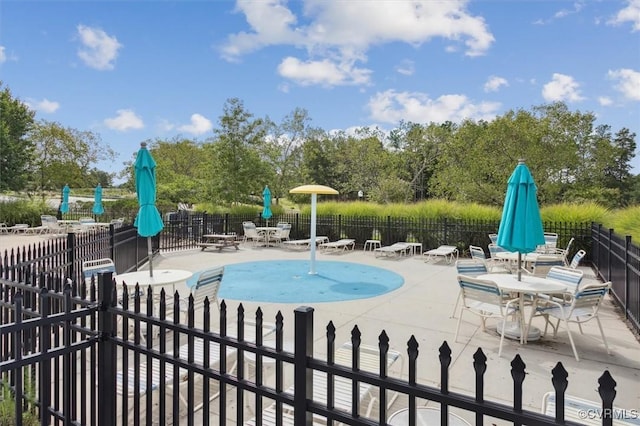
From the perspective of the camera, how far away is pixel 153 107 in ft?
107

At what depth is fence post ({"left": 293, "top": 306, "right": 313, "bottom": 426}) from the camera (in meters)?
1.93

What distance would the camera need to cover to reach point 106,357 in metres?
2.63

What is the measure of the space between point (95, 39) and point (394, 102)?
24849 mm

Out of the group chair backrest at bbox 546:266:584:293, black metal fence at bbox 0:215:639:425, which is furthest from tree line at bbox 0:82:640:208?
black metal fence at bbox 0:215:639:425

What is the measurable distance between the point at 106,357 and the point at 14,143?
1144 inches

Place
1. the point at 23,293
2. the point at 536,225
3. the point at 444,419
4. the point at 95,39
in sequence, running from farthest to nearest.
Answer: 1. the point at 95,39
2. the point at 536,225
3. the point at 23,293
4. the point at 444,419

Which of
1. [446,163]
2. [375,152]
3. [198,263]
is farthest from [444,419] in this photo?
[375,152]

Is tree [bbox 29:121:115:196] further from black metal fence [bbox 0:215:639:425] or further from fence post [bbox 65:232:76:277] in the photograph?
black metal fence [bbox 0:215:639:425]

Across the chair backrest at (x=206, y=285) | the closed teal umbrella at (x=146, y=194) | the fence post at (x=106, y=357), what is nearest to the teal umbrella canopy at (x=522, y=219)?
the chair backrest at (x=206, y=285)

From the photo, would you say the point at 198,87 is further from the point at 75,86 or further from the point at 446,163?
the point at 446,163

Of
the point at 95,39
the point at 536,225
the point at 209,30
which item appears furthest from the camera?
the point at 95,39

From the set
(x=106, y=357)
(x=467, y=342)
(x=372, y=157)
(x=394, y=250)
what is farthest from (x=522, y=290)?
(x=372, y=157)

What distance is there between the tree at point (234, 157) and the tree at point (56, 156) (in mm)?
14678

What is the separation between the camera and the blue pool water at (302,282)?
803 centimetres
